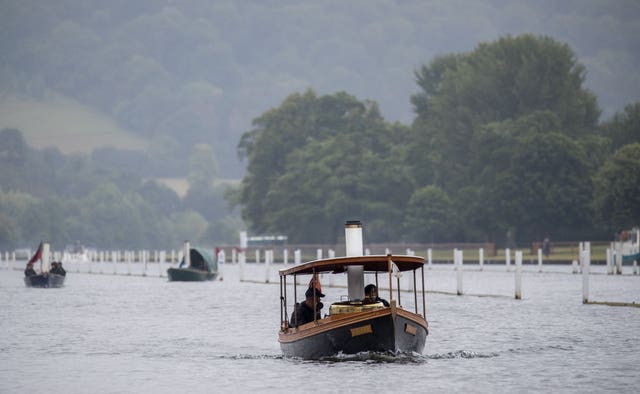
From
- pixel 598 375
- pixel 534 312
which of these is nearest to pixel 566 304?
pixel 534 312

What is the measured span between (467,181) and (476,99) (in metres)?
14.0

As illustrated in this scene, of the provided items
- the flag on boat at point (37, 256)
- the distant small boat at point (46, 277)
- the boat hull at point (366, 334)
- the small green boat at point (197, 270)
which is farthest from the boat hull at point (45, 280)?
the boat hull at point (366, 334)

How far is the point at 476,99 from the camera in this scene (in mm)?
163000

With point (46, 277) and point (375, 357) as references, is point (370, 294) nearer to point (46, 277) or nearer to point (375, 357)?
point (375, 357)

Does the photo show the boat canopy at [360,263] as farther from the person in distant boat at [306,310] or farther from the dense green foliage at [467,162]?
the dense green foliage at [467,162]

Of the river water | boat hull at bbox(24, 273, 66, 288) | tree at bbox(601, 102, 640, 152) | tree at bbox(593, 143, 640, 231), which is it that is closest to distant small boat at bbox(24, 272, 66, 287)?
boat hull at bbox(24, 273, 66, 288)

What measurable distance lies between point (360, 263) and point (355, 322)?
2.35m

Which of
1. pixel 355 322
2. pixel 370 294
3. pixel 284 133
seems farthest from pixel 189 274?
pixel 284 133

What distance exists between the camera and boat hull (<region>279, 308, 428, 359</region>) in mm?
32625

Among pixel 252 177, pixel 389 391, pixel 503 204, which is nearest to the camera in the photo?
pixel 389 391

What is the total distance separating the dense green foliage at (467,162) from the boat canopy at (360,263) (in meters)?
90.0

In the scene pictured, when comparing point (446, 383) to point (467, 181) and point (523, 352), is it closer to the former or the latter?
point (523, 352)

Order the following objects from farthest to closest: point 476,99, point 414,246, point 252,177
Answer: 1. point 252,177
2. point 476,99
3. point 414,246

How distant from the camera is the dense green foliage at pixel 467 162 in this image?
13750 centimetres
